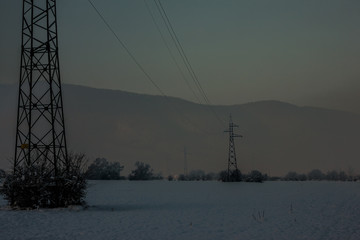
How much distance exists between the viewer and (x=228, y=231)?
16.9 meters

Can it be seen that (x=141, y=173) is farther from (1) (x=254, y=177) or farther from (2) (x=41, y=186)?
(2) (x=41, y=186)

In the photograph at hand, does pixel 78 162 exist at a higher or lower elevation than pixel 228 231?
higher

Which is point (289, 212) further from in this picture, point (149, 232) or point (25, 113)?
point (25, 113)

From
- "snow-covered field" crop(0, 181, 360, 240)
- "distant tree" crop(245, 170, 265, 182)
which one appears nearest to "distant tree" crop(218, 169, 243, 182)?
"distant tree" crop(245, 170, 265, 182)

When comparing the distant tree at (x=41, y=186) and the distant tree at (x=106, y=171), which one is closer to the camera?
the distant tree at (x=41, y=186)

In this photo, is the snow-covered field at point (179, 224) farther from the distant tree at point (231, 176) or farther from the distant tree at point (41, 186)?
the distant tree at point (231, 176)

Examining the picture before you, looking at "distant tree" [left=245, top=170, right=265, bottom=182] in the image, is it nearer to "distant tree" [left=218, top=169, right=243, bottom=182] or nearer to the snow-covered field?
"distant tree" [left=218, top=169, right=243, bottom=182]

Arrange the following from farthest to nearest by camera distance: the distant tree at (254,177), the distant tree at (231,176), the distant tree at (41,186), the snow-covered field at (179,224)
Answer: the distant tree at (254,177) < the distant tree at (231,176) < the distant tree at (41,186) < the snow-covered field at (179,224)

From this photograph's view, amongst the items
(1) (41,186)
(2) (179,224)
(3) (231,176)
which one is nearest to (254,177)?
(3) (231,176)

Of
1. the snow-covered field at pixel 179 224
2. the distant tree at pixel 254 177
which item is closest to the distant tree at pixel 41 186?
the snow-covered field at pixel 179 224

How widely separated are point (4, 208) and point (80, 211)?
177 inches

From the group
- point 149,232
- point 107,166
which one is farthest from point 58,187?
point 107,166

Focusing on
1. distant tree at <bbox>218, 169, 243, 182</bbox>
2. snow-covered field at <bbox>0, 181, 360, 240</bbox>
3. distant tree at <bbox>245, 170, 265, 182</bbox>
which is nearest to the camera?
snow-covered field at <bbox>0, 181, 360, 240</bbox>

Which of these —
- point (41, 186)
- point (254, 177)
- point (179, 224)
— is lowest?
point (179, 224)
